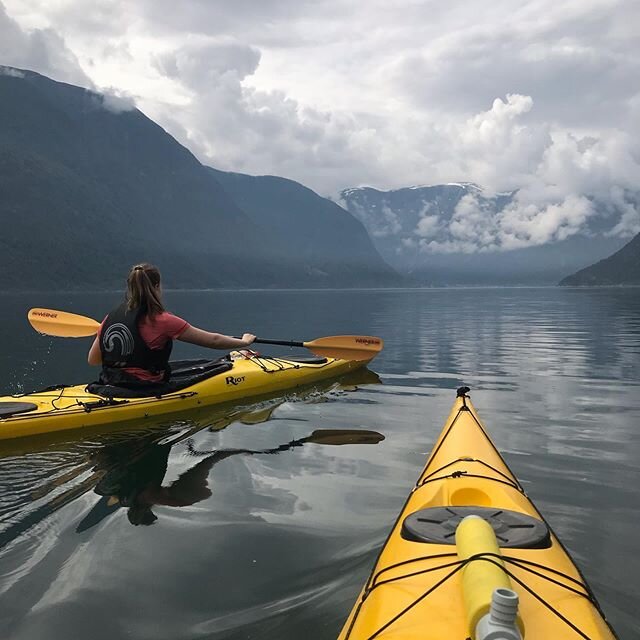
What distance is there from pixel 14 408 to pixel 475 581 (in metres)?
7.45

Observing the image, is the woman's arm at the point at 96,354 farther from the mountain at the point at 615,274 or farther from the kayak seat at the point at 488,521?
the mountain at the point at 615,274

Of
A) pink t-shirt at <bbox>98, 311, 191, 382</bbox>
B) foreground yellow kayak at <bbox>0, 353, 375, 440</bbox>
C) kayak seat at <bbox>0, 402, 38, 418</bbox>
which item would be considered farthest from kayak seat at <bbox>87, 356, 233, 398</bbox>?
pink t-shirt at <bbox>98, 311, 191, 382</bbox>

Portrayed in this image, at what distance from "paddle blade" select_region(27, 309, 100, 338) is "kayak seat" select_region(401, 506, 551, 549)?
834 cm

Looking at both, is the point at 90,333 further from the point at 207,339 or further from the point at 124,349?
the point at 207,339

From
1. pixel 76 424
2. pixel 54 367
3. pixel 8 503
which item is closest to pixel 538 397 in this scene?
pixel 76 424

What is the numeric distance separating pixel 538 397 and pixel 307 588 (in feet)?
27.7

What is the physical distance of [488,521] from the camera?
3.99 meters

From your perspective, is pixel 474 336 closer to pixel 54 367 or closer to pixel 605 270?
pixel 54 367

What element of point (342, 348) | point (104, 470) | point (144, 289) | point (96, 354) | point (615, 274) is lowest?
point (104, 470)

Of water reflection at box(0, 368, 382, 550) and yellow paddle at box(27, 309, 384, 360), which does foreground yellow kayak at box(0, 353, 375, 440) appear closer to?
water reflection at box(0, 368, 382, 550)

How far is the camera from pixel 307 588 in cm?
440

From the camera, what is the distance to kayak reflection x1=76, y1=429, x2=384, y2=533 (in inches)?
234

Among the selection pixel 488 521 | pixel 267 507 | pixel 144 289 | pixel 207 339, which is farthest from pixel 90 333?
pixel 488 521

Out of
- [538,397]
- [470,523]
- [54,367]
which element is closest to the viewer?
[470,523]
